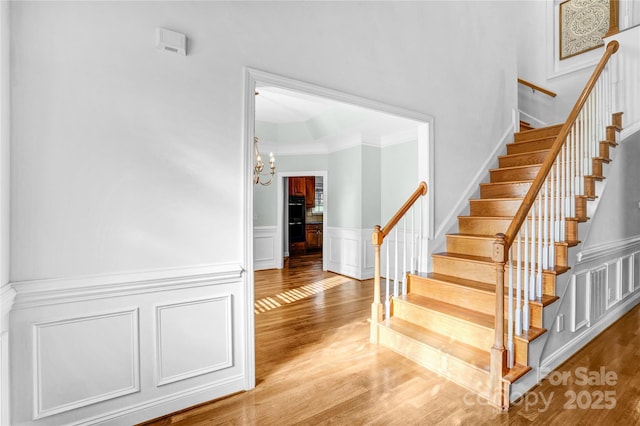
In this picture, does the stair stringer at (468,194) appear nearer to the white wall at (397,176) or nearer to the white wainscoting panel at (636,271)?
the white wall at (397,176)

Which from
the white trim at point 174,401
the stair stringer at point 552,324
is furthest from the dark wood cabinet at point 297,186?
the white trim at point 174,401

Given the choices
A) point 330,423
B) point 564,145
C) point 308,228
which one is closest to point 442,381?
point 330,423

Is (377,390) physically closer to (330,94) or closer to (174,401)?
(174,401)

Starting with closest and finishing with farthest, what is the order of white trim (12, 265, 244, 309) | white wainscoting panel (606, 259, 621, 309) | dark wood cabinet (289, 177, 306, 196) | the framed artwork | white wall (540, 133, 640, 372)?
1. white trim (12, 265, 244, 309)
2. white wall (540, 133, 640, 372)
3. white wainscoting panel (606, 259, 621, 309)
4. the framed artwork
5. dark wood cabinet (289, 177, 306, 196)

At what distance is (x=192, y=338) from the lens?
7.07 ft

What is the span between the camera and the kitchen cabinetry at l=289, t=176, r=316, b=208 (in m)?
9.44

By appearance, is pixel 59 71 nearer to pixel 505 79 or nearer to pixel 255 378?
pixel 255 378

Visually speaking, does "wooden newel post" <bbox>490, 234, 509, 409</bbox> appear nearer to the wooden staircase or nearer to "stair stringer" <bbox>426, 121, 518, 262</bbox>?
the wooden staircase

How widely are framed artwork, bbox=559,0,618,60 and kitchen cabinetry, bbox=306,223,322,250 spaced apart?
21.8 feet

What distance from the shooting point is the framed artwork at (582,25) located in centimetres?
473

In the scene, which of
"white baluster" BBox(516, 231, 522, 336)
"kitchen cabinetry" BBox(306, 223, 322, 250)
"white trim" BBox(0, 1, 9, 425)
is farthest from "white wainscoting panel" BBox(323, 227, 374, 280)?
"white trim" BBox(0, 1, 9, 425)

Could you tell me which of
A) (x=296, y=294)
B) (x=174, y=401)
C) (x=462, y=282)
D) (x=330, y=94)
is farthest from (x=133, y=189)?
(x=296, y=294)

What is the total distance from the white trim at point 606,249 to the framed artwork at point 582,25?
2934 mm

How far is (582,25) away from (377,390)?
610 centimetres
